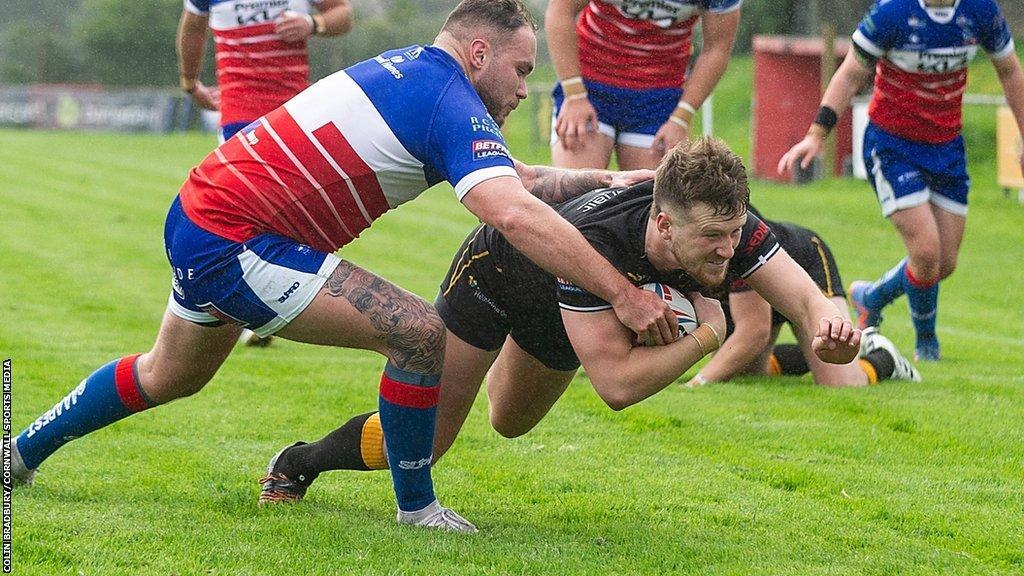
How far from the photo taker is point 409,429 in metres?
4.29

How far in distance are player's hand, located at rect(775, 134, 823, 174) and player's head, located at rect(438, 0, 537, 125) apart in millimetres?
2837

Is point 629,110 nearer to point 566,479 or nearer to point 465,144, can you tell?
point 566,479

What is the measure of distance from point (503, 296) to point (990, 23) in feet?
13.9

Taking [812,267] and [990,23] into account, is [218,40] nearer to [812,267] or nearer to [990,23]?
[812,267]

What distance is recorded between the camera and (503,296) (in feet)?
14.9

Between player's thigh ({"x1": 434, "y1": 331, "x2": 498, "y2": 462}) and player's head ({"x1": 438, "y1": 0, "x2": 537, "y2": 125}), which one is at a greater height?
→ player's head ({"x1": 438, "y1": 0, "x2": 537, "y2": 125})

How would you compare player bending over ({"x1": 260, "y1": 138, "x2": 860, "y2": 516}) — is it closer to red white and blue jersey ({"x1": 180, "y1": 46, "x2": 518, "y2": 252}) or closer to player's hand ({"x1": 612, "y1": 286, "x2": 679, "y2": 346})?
player's hand ({"x1": 612, "y1": 286, "x2": 679, "y2": 346})

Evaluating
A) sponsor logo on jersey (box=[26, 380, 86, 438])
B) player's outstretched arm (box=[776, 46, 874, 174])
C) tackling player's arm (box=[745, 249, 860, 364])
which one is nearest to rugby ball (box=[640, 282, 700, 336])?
tackling player's arm (box=[745, 249, 860, 364])

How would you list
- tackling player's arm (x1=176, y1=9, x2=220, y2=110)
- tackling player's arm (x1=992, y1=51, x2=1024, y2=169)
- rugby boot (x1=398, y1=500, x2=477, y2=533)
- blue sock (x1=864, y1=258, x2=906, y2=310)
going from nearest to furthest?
rugby boot (x1=398, y1=500, x2=477, y2=533) < tackling player's arm (x1=992, y1=51, x2=1024, y2=169) < tackling player's arm (x1=176, y1=9, x2=220, y2=110) < blue sock (x1=864, y1=258, x2=906, y2=310)

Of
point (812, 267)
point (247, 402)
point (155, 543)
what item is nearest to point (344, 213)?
point (155, 543)

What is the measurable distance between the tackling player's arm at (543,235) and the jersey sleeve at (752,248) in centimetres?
45

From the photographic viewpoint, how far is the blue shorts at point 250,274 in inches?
161

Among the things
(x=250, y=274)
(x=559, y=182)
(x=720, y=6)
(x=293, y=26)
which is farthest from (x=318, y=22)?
(x=250, y=274)

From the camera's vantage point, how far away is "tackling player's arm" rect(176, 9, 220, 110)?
7.98 meters
